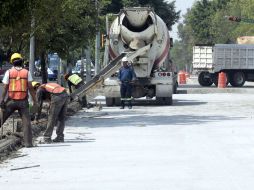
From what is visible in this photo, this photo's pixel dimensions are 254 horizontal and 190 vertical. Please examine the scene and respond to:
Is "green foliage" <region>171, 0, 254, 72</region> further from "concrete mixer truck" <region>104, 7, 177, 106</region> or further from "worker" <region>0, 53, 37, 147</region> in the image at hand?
"worker" <region>0, 53, 37, 147</region>

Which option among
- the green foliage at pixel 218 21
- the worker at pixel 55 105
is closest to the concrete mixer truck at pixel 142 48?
the worker at pixel 55 105

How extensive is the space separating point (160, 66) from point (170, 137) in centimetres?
1408

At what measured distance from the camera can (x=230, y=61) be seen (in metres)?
56.5

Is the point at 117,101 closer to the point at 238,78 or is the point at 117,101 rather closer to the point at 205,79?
the point at 238,78

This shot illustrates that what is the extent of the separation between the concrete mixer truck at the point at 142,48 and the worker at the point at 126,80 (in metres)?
0.94

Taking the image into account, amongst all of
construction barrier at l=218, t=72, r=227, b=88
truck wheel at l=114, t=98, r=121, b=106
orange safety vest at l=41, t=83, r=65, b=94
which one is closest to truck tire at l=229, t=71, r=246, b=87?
construction barrier at l=218, t=72, r=227, b=88

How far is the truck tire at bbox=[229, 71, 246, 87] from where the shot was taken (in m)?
56.8

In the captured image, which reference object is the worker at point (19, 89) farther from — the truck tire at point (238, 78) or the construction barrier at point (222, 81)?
the truck tire at point (238, 78)

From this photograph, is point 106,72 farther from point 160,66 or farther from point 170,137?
point 170,137

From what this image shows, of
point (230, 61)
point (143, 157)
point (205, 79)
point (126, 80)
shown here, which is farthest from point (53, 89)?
point (205, 79)

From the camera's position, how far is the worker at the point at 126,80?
99.5 ft

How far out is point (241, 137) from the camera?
18594 mm

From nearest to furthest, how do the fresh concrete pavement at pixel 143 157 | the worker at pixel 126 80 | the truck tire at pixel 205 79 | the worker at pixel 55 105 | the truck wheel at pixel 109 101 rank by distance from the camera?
1. the fresh concrete pavement at pixel 143 157
2. the worker at pixel 55 105
3. the worker at pixel 126 80
4. the truck wheel at pixel 109 101
5. the truck tire at pixel 205 79

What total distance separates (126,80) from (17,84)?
46.1 feet
